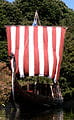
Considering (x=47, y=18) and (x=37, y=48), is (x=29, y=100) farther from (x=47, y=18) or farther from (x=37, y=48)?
(x=47, y=18)

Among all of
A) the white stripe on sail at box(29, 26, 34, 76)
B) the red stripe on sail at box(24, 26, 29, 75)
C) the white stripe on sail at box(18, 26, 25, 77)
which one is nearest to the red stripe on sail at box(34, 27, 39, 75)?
the white stripe on sail at box(29, 26, 34, 76)

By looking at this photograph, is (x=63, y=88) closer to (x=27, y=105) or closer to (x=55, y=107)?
(x=55, y=107)

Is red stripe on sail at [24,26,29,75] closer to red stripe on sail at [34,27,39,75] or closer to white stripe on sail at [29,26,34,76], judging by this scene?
white stripe on sail at [29,26,34,76]

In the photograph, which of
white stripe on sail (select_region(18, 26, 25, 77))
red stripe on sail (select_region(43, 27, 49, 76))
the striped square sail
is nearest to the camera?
white stripe on sail (select_region(18, 26, 25, 77))

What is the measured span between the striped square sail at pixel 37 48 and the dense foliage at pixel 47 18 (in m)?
11.0

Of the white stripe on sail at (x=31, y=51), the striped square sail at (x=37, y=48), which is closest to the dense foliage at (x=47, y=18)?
the striped square sail at (x=37, y=48)

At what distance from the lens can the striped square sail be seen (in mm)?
40469

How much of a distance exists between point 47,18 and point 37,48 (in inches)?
1342

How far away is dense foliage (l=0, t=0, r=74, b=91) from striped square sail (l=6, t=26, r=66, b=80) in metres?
11.0

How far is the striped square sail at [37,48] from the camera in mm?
40469

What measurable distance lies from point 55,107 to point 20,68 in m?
6.16

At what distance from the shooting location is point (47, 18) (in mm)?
74938

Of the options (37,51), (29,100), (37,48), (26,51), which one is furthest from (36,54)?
(29,100)

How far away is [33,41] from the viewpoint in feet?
135
